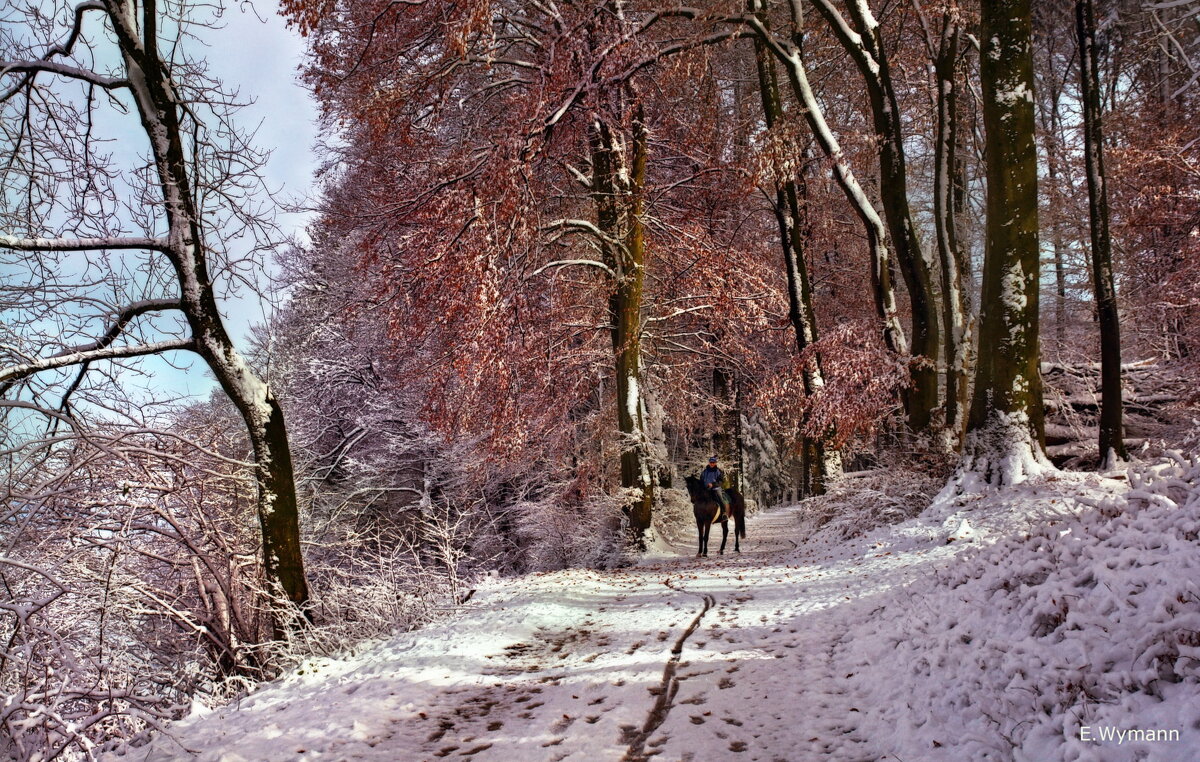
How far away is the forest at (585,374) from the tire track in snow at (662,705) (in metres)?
0.03

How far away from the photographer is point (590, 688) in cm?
505

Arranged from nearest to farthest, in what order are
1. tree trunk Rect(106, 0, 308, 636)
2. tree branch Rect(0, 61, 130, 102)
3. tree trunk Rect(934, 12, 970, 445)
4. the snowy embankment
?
the snowy embankment → tree branch Rect(0, 61, 130, 102) → tree trunk Rect(106, 0, 308, 636) → tree trunk Rect(934, 12, 970, 445)

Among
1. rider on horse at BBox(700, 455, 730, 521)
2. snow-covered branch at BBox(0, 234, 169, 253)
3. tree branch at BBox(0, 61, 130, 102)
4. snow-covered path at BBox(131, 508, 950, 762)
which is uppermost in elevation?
tree branch at BBox(0, 61, 130, 102)

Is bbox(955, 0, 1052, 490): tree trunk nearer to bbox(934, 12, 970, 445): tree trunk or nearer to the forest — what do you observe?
the forest

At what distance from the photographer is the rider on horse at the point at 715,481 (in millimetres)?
14508

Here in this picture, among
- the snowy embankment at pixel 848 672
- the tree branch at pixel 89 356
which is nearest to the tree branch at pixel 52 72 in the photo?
the tree branch at pixel 89 356

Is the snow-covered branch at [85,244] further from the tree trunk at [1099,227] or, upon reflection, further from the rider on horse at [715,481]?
the tree trunk at [1099,227]

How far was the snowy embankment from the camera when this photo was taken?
3084mm

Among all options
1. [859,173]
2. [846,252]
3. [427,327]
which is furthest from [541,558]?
[846,252]

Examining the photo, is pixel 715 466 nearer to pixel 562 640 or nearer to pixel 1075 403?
pixel 1075 403

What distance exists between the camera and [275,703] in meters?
5.36

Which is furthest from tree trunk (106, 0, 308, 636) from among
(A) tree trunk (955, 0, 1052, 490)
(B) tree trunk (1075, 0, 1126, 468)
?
(B) tree trunk (1075, 0, 1126, 468)

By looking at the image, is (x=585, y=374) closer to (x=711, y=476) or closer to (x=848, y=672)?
(x=711, y=476)

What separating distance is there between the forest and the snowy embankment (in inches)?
1.9
